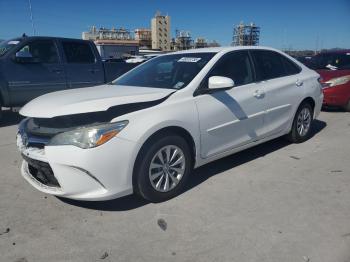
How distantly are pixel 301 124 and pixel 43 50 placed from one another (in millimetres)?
5648

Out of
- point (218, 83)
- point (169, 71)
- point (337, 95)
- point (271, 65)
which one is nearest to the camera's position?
point (218, 83)

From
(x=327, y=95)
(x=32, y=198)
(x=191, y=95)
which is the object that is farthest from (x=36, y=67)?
(x=327, y=95)

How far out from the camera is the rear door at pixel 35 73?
23.1 ft

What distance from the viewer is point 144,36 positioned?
96.9m

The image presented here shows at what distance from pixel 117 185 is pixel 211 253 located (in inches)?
41.3

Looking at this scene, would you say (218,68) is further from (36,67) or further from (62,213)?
(36,67)

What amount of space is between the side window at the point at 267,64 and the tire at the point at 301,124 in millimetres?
736

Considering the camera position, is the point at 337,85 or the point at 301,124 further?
the point at 337,85

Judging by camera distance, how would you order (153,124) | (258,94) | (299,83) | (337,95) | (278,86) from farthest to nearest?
(337,95), (299,83), (278,86), (258,94), (153,124)

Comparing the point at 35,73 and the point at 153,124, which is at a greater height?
the point at 35,73

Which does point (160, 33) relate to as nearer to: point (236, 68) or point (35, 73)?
point (35, 73)

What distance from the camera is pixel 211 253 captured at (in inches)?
103

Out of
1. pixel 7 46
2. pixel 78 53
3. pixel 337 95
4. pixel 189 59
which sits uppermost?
pixel 7 46

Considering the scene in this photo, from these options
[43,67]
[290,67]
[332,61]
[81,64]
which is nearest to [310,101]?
[290,67]
